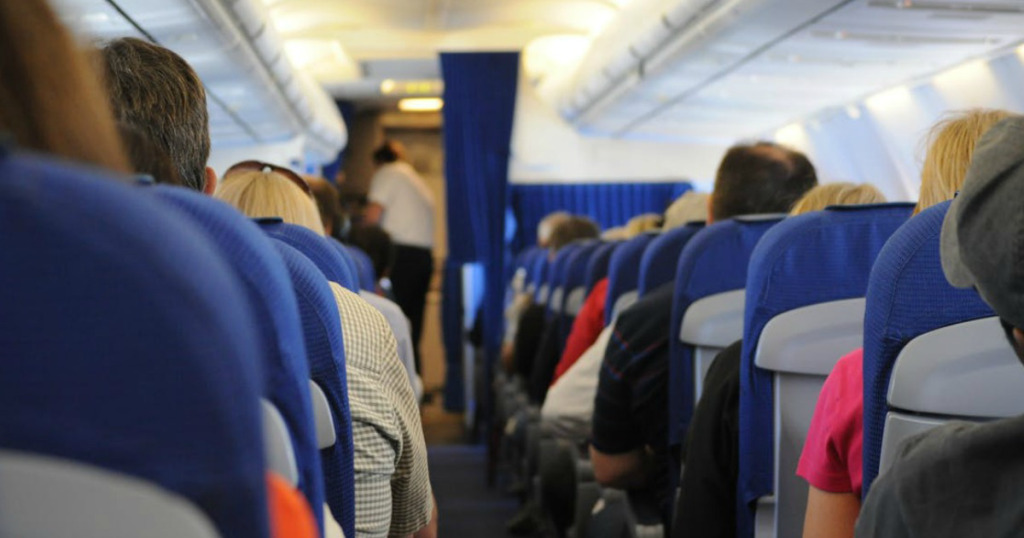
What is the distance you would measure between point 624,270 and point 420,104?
921cm

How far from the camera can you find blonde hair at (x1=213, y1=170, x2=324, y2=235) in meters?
2.74

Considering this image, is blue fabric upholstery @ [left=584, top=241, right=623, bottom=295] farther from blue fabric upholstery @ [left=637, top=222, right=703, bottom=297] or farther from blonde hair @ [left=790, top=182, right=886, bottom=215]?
blonde hair @ [left=790, top=182, right=886, bottom=215]

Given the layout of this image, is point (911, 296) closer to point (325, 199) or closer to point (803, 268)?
point (803, 268)

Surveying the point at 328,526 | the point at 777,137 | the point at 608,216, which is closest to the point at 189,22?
the point at 328,526

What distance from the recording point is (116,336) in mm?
713

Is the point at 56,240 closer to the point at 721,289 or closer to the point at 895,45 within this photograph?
the point at 721,289

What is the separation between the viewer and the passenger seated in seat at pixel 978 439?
1150mm

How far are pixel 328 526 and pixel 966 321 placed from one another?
102cm

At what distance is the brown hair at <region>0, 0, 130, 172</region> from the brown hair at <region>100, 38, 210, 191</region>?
99 cm

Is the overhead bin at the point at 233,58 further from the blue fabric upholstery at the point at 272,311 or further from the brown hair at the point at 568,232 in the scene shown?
the brown hair at the point at 568,232

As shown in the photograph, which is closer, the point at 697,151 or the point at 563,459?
the point at 563,459

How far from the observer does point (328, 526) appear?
1.48m

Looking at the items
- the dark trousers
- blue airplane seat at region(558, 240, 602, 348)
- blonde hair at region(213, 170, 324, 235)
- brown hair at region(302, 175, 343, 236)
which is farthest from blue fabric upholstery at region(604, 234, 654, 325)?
the dark trousers

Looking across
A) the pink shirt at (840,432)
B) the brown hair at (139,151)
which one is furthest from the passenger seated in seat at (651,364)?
the brown hair at (139,151)
